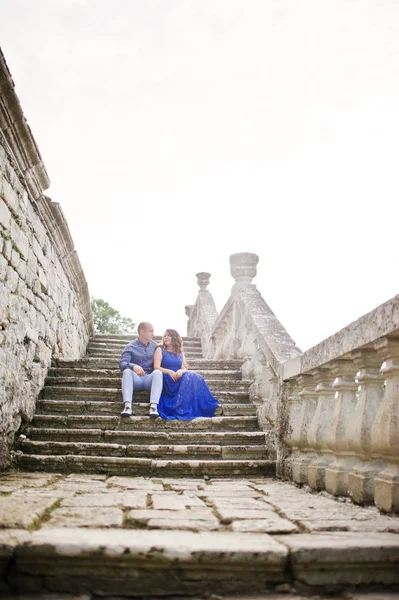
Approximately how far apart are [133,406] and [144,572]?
3479mm

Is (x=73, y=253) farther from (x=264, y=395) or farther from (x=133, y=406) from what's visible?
(x=264, y=395)

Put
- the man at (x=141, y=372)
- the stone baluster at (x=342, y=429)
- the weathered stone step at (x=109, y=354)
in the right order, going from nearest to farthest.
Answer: the stone baluster at (x=342, y=429) → the man at (x=141, y=372) → the weathered stone step at (x=109, y=354)

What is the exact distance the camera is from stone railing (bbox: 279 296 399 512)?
2.25 m

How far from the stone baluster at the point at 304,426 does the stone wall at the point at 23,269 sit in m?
2.19

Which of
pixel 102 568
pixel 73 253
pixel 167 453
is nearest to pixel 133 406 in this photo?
pixel 167 453

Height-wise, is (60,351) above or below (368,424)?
above

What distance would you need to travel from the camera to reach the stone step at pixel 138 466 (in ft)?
13.3

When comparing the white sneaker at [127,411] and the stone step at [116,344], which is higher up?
the stone step at [116,344]

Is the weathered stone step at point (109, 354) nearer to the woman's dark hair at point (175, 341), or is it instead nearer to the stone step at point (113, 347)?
the stone step at point (113, 347)

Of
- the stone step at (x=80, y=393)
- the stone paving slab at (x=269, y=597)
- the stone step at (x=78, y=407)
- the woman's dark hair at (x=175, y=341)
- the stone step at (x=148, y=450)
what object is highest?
the woman's dark hair at (x=175, y=341)

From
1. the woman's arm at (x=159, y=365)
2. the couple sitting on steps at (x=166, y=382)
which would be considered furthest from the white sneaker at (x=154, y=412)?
the woman's arm at (x=159, y=365)

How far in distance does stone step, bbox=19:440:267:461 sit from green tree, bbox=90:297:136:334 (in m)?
13.2

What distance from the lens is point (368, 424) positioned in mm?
2477

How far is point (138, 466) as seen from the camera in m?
4.06
